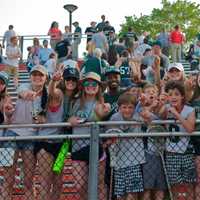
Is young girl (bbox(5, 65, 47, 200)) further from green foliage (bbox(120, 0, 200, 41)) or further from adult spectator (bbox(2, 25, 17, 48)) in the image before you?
green foliage (bbox(120, 0, 200, 41))

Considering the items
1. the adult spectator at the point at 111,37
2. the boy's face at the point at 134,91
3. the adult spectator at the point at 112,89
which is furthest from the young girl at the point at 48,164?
the adult spectator at the point at 111,37

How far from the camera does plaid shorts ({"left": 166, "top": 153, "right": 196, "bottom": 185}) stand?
6262 mm

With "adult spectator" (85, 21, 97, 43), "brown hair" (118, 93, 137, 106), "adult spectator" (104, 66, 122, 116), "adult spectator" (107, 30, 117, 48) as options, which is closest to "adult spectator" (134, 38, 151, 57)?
"adult spectator" (107, 30, 117, 48)

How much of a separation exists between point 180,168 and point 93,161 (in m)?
0.96

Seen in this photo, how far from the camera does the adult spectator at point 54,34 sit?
1908 cm

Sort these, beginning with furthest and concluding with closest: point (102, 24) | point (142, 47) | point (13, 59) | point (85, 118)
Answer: point (102, 24) → point (142, 47) → point (13, 59) → point (85, 118)

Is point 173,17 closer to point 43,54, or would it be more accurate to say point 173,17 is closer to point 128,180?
point 43,54

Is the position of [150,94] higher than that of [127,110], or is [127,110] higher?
[150,94]

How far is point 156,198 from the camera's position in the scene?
6.27m

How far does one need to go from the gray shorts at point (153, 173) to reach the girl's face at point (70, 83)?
1287mm

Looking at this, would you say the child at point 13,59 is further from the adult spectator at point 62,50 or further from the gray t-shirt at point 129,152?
the gray t-shirt at point 129,152

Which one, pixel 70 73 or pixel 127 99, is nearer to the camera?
pixel 127 99

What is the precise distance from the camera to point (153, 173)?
6.30 meters

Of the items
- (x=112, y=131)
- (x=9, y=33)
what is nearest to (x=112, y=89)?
(x=112, y=131)
